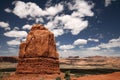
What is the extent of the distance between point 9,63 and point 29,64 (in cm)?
14754

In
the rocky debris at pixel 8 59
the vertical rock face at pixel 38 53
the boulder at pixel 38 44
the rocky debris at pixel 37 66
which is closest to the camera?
the rocky debris at pixel 37 66

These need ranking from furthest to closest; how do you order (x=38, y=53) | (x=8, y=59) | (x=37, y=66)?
(x=8, y=59) → (x=38, y=53) → (x=37, y=66)

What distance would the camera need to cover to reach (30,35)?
153 ft

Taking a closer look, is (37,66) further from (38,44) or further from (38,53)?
(38,44)

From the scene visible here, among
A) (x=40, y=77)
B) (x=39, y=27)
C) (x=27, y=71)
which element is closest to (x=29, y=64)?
(x=27, y=71)

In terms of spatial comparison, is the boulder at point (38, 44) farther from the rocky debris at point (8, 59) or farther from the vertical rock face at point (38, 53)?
the rocky debris at point (8, 59)

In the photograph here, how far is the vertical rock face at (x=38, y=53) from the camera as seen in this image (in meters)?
43.8

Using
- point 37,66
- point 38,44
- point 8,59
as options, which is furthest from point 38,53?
point 8,59

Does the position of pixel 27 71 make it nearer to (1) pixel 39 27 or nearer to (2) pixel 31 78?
(2) pixel 31 78

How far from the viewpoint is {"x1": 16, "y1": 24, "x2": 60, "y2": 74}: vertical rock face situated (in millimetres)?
43750

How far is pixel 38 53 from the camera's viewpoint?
4447cm

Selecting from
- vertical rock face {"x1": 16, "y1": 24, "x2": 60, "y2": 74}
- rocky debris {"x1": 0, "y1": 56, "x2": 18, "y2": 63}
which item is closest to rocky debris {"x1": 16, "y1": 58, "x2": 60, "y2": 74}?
vertical rock face {"x1": 16, "y1": 24, "x2": 60, "y2": 74}

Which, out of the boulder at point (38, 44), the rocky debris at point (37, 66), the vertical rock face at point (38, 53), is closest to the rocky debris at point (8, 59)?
the vertical rock face at point (38, 53)

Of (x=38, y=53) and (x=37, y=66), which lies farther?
(x=38, y=53)
